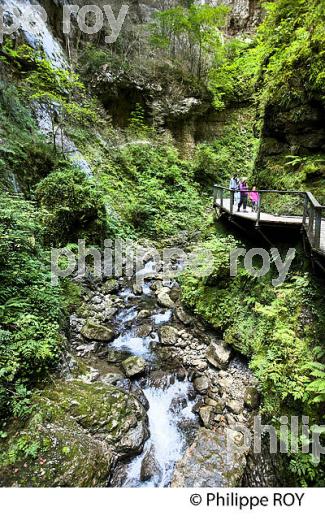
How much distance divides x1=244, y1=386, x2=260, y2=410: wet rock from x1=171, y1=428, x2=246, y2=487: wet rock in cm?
80

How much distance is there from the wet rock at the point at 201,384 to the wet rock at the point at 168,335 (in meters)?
1.48

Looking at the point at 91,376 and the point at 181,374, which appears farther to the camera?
the point at 181,374

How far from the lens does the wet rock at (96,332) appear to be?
745 cm

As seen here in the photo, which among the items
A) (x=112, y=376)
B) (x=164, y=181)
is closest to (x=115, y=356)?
(x=112, y=376)

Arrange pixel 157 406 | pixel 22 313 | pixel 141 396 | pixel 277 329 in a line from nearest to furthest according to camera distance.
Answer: pixel 22 313
pixel 277 329
pixel 157 406
pixel 141 396

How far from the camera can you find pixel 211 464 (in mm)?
4723

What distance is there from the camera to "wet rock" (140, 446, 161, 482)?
187 inches

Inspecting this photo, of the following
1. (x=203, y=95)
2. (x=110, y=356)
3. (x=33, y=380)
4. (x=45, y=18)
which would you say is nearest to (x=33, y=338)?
(x=33, y=380)

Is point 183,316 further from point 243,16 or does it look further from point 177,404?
point 243,16

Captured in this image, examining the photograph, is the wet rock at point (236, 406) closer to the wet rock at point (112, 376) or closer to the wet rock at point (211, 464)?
the wet rock at point (211, 464)

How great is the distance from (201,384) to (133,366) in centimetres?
177

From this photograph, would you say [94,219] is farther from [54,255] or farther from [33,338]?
[33,338]

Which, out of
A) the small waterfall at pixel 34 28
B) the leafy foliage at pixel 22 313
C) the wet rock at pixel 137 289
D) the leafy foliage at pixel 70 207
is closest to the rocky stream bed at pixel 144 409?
the leafy foliage at pixel 22 313

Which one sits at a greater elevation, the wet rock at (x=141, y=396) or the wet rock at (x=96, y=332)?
the wet rock at (x=96, y=332)
